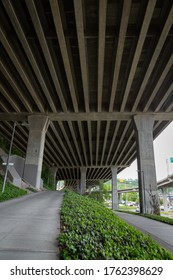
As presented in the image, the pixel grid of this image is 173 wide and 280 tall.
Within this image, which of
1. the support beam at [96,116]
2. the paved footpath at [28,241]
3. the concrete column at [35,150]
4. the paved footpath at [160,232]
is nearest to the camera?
the paved footpath at [28,241]

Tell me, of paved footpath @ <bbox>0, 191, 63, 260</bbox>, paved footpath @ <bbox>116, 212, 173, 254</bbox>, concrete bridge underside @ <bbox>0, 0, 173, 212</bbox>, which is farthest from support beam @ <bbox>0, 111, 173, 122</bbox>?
paved footpath @ <bbox>0, 191, 63, 260</bbox>

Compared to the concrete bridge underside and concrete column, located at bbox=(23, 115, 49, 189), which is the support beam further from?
concrete column, located at bbox=(23, 115, 49, 189)

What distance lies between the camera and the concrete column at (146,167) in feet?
59.9

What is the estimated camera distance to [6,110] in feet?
74.8

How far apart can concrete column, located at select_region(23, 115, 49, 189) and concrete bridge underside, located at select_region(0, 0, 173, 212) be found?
12cm

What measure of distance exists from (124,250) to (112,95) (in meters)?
16.9

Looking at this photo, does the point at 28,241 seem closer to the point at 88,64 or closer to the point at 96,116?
the point at 88,64

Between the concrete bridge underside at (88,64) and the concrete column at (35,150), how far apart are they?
0.40ft

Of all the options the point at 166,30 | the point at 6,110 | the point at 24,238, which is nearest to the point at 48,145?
the point at 6,110

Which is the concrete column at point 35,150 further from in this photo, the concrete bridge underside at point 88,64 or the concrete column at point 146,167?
the concrete column at point 146,167

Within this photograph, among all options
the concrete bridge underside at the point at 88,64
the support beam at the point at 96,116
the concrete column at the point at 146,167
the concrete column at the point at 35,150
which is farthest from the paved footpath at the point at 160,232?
the support beam at the point at 96,116

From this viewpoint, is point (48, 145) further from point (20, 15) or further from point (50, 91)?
point (20, 15)

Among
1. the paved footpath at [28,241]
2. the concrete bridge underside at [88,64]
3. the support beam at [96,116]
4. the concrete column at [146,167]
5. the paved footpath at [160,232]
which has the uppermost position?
the concrete bridge underside at [88,64]

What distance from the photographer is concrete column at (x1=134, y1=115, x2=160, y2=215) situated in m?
18.2
